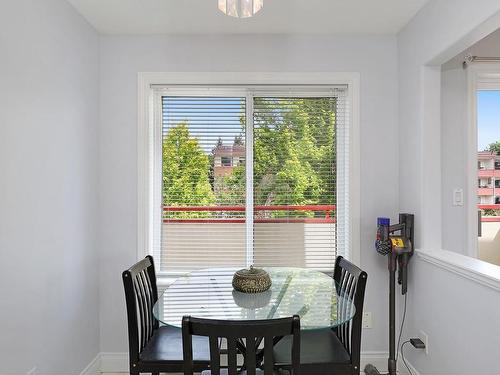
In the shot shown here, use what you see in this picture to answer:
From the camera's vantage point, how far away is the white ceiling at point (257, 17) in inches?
91.7

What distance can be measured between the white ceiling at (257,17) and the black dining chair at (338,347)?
5.61 ft

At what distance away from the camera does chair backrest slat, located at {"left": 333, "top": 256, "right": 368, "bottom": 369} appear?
5.81 ft

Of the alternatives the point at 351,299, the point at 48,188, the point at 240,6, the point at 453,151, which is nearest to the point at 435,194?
the point at 453,151

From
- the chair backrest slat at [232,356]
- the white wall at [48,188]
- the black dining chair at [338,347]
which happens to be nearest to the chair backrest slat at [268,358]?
the chair backrest slat at [232,356]

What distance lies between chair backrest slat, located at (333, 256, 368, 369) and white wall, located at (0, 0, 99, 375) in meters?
1.61

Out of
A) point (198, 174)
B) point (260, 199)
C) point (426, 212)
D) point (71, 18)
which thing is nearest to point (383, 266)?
point (426, 212)

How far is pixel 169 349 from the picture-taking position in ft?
6.22

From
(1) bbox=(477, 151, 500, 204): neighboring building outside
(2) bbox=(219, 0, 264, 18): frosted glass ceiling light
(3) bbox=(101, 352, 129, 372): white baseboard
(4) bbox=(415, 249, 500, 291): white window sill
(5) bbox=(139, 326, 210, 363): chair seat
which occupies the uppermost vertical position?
(2) bbox=(219, 0, 264, 18): frosted glass ceiling light

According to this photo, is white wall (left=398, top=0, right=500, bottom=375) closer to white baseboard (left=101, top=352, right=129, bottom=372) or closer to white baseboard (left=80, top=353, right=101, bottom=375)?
white baseboard (left=101, top=352, right=129, bottom=372)

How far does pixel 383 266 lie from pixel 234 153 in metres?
1.47

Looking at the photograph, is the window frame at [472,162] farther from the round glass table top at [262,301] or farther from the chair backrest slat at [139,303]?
the chair backrest slat at [139,303]

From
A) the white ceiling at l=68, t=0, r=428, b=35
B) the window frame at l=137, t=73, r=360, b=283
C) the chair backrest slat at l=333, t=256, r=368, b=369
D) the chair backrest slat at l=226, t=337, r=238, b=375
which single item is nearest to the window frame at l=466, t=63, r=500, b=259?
the white ceiling at l=68, t=0, r=428, b=35

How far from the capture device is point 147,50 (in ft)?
9.15

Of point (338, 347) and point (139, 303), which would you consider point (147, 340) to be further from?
point (338, 347)
